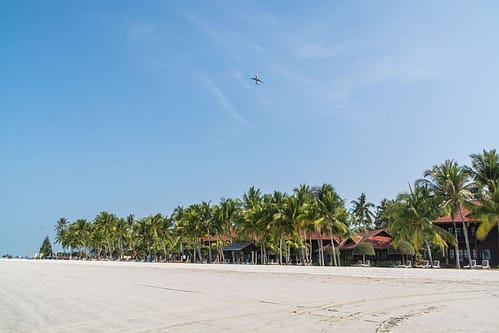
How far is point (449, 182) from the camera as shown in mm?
36125

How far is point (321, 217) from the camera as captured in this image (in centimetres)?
4388

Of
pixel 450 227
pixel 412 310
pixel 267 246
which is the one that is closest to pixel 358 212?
pixel 267 246

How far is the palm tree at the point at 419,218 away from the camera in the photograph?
37.8 meters

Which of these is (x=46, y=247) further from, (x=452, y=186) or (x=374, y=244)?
(x=452, y=186)

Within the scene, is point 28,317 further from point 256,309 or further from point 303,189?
point 303,189

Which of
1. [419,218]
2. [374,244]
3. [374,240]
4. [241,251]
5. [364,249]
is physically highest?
[419,218]

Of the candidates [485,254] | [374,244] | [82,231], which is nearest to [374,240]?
[374,244]

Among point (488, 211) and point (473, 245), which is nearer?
point (488, 211)

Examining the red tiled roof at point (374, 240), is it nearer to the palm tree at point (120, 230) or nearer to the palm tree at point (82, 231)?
the palm tree at point (120, 230)

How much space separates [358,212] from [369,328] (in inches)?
2600

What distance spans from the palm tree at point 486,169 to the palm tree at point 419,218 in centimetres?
406

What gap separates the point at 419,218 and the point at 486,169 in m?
7.04

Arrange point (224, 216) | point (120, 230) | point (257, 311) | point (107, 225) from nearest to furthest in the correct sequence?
point (257, 311), point (224, 216), point (120, 230), point (107, 225)

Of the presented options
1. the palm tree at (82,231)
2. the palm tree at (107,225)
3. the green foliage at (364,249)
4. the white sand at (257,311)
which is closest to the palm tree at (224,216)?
the green foliage at (364,249)
